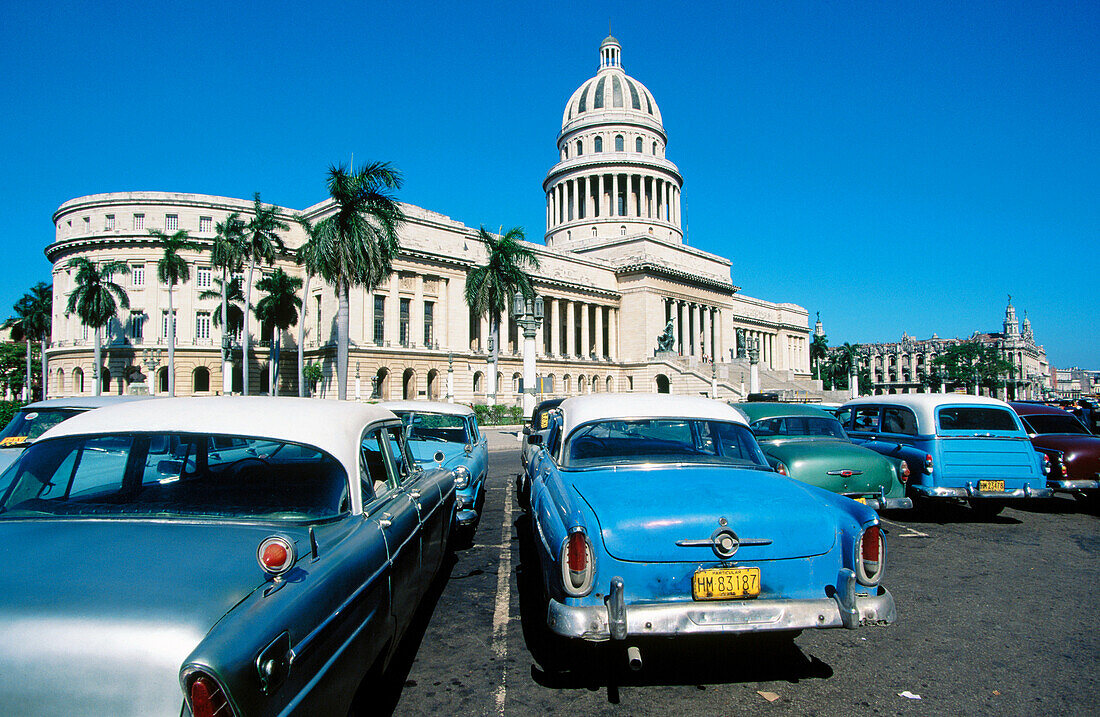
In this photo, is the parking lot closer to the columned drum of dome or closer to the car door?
the car door

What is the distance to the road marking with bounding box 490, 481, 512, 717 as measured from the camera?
4398 mm

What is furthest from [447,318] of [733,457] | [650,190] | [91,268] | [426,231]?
[733,457]

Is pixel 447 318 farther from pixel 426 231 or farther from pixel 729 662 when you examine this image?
pixel 729 662


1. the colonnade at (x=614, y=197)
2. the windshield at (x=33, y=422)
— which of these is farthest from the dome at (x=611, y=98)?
the windshield at (x=33, y=422)

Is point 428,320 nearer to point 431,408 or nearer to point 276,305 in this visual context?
point 276,305

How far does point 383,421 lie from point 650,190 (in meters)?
75.2

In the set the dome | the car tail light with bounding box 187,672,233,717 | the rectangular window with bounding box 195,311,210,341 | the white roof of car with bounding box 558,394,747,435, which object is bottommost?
the car tail light with bounding box 187,672,233,717

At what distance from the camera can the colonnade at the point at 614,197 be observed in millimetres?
74938

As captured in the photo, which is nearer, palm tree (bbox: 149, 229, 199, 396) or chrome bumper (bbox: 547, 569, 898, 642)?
chrome bumper (bbox: 547, 569, 898, 642)

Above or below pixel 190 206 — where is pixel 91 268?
below

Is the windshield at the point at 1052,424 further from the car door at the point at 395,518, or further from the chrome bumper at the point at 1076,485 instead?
the car door at the point at 395,518

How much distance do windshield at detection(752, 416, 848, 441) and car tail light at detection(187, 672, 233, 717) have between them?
8.89m

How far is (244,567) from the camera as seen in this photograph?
270cm

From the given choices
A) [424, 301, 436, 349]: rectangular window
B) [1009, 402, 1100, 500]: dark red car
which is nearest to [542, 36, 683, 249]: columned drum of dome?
[424, 301, 436, 349]: rectangular window
